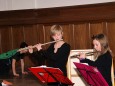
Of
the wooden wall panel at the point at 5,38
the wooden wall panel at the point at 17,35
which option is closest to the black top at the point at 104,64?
the wooden wall panel at the point at 17,35

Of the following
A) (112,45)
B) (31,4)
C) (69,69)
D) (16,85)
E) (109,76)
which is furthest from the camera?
(31,4)

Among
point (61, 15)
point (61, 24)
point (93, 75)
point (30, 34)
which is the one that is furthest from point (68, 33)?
point (93, 75)

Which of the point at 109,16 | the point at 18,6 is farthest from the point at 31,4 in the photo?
the point at 109,16

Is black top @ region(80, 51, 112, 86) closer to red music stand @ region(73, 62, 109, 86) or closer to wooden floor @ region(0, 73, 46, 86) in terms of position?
red music stand @ region(73, 62, 109, 86)

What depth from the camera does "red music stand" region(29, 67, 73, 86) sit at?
3.16 metres

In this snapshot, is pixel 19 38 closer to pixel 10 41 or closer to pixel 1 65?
pixel 10 41

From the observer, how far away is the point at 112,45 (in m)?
4.50

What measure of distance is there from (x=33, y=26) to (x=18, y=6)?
0.49 metres

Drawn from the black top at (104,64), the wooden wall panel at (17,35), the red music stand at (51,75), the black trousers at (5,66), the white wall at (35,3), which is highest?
the white wall at (35,3)

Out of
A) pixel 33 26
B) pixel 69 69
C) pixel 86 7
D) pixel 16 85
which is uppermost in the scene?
pixel 86 7

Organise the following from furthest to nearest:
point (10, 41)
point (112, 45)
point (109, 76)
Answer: point (10, 41), point (112, 45), point (109, 76)

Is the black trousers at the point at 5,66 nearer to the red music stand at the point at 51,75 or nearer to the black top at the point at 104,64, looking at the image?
the red music stand at the point at 51,75

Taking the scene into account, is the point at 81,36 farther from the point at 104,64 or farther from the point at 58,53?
the point at 104,64

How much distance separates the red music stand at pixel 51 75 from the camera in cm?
316
